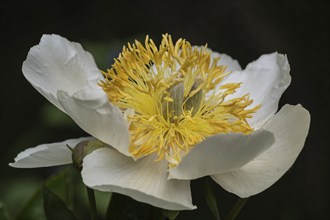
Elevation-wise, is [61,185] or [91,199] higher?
[91,199]

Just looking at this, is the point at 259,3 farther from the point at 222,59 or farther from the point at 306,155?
the point at 222,59

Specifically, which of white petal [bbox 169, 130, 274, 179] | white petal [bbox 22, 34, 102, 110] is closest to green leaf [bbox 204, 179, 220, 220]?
white petal [bbox 169, 130, 274, 179]

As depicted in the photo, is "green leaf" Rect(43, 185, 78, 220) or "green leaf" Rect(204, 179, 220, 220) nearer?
"green leaf" Rect(204, 179, 220, 220)

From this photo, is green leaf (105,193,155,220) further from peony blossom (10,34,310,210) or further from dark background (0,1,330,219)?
dark background (0,1,330,219)

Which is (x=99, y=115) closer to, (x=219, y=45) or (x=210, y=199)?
(x=210, y=199)

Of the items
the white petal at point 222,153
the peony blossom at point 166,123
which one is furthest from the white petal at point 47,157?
the white petal at point 222,153

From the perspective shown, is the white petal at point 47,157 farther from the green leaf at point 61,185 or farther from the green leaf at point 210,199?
the green leaf at point 210,199

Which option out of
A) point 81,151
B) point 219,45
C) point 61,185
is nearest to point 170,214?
point 81,151
